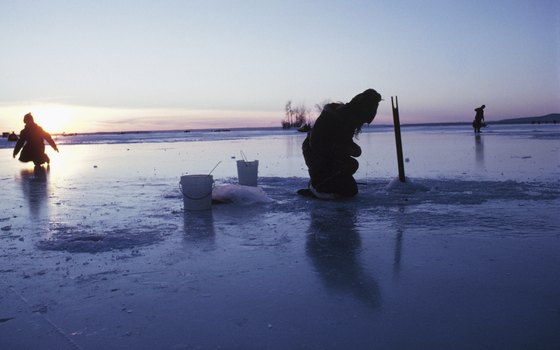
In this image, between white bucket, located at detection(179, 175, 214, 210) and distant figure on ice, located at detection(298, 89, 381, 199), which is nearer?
white bucket, located at detection(179, 175, 214, 210)

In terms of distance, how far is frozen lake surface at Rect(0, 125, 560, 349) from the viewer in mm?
2650

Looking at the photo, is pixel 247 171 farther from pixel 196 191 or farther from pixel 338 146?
pixel 196 191

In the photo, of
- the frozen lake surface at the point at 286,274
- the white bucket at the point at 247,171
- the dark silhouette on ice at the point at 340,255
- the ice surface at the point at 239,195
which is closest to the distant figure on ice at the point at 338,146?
the frozen lake surface at the point at 286,274

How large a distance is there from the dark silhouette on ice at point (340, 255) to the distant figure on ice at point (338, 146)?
1.40 metres

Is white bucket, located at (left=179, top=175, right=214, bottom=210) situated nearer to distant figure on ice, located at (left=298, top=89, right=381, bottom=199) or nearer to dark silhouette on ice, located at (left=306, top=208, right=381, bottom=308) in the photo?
dark silhouette on ice, located at (left=306, top=208, right=381, bottom=308)

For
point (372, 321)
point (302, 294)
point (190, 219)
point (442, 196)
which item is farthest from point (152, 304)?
point (442, 196)

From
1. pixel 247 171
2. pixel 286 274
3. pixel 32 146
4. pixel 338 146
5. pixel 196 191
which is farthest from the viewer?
pixel 32 146

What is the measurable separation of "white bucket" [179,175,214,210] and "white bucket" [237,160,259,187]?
1919mm

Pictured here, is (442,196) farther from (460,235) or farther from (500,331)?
(500,331)

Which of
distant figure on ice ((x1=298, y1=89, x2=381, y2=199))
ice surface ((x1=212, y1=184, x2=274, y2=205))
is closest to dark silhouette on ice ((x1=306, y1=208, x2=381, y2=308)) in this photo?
ice surface ((x1=212, y1=184, x2=274, y2=205))

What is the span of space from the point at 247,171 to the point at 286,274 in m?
5.17

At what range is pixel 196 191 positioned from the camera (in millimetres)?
6695

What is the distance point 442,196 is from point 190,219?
4045 millimetres

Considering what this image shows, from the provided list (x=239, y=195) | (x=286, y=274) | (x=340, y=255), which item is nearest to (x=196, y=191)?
(x=239, y=195)
